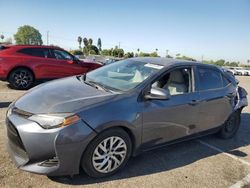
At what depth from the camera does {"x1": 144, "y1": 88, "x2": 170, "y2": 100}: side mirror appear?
389cm

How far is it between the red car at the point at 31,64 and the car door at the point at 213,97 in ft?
21.3

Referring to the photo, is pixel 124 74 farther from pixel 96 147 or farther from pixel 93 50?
pixel 93 50

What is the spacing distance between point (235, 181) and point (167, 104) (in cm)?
143

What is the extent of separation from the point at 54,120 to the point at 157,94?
143cm

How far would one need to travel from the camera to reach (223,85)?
5461mm

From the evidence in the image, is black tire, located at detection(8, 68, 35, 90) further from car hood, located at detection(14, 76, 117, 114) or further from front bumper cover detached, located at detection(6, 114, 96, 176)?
front bumper cover detached, located at detection(6, 114, 96, 176)

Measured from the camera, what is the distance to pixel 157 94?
3900 millimetres

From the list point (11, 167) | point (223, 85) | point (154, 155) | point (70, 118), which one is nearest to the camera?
point (70, 118)

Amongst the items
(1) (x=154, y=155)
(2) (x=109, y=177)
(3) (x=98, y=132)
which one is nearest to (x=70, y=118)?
(3) (x=98, y=132)

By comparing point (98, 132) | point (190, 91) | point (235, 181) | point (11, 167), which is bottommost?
point (235, 181)

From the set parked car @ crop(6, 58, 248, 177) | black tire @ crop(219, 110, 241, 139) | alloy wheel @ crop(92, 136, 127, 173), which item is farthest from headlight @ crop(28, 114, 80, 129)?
black tire @ crop(219, 110, 241, 139)

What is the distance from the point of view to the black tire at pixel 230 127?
5.70 metres

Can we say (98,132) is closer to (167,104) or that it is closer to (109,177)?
(109,177)

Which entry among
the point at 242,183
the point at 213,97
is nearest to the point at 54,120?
the point at 242,183
